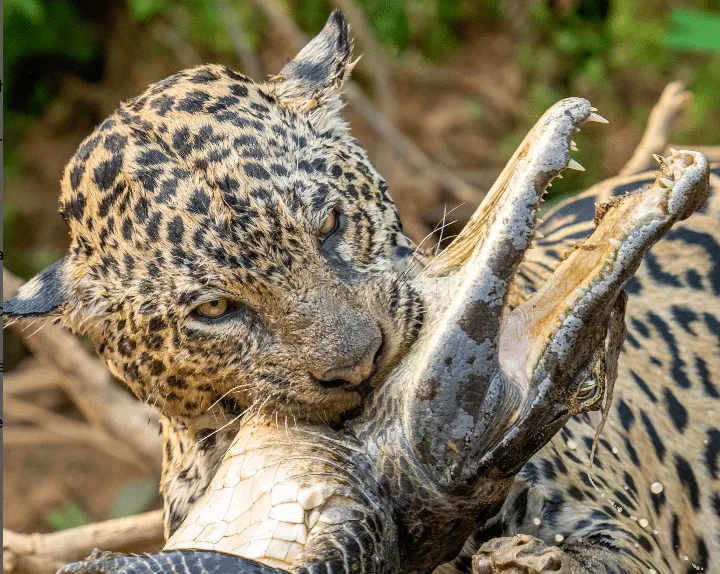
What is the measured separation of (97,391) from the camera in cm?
551

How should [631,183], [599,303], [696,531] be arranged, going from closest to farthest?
[599,303] < [696,531] < [631,183]

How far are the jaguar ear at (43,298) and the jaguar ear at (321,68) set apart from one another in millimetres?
967

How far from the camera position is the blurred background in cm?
786

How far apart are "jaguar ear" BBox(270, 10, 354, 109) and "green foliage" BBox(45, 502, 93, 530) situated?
186 inches

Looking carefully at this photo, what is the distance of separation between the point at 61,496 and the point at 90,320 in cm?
531

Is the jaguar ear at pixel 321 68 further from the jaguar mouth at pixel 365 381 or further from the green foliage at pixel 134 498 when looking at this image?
the green foliage at pixel 134 498

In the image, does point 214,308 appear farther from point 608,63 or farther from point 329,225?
point 608,63

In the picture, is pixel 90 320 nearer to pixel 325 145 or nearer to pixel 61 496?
pixel 325 145

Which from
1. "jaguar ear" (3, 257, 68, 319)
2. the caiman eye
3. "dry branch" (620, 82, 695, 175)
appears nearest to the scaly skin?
the caiman eye

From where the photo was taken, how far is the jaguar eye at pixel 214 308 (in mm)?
2896

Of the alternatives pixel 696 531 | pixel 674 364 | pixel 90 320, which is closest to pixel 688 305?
pixel 674 364

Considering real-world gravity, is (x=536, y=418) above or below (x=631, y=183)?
below

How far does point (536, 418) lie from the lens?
7.16ft

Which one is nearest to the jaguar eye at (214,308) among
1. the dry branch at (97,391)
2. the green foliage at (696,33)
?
the dry branch at (97,391)
